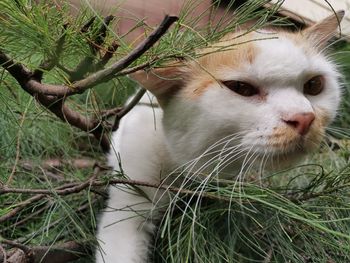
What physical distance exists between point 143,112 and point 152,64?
0.40 m

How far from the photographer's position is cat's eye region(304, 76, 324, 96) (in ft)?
2.61

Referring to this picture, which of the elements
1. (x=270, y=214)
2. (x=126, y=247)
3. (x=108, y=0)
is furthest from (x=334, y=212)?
(x=108, y=0)

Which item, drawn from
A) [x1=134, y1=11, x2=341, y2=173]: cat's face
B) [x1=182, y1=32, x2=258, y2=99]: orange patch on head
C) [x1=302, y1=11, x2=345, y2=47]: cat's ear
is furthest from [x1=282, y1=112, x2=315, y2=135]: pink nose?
[x1=302, y1=11, x2=345, y2=47]: cat's ear

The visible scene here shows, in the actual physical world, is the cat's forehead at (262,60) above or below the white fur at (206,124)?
above

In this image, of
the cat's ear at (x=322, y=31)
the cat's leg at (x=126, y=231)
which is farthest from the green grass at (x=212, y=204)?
the cat's ear at (x=322, y=31)

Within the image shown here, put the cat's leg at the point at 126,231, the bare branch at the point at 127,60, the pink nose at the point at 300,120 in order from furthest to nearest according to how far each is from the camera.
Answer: the cat's leg at the point at 126,231
the pink nose at the point at 300,120
the bare branch at the point at 127,60

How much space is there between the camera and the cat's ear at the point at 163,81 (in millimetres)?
743

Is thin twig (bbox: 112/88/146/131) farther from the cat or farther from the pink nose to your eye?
the pink nose

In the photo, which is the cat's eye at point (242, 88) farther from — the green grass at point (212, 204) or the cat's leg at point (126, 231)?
the cat's leg at point (126, 231)

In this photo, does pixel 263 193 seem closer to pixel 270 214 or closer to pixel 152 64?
pixel 270 214

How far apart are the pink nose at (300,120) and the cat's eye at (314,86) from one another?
99mm

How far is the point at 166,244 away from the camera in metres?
0.78

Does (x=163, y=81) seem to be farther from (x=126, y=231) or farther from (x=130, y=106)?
(x=126, y=231)

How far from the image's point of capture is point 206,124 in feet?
2.51
